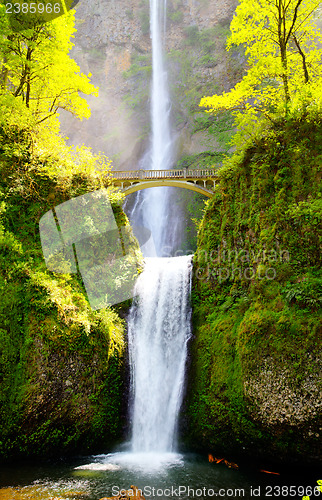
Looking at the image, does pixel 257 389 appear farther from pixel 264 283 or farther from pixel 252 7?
pixel 252 7

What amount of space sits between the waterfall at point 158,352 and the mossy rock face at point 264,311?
526mm

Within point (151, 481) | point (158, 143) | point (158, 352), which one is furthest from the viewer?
point (158, 143)

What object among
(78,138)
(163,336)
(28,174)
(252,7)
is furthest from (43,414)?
(78,138)

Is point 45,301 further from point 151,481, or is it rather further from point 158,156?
point 158,156

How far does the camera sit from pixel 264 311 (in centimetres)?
820

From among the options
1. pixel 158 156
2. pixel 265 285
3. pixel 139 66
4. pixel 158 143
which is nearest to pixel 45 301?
pixel 265 285

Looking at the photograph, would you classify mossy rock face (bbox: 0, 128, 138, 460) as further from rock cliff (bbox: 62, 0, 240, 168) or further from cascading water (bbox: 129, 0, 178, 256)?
rock cliff (bbox: 62, 0, 240, 168)

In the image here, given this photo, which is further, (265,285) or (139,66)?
(139,66)

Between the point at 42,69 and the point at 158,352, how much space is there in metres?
10.9

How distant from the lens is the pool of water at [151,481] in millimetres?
6641

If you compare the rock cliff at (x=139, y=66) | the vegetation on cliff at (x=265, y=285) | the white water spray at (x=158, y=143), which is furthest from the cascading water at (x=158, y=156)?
the vegetation on cliff at (x=265, y=285)

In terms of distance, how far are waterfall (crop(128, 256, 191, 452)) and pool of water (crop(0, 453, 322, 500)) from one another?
119 centimetres

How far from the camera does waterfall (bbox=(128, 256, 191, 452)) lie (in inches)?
372

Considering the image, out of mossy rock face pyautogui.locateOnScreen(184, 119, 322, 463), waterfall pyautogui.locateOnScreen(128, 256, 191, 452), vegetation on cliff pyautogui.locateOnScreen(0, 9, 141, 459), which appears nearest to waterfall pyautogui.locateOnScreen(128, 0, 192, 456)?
waterfall pyautogui.locateOnScreen(128, 256, 191, 452)
